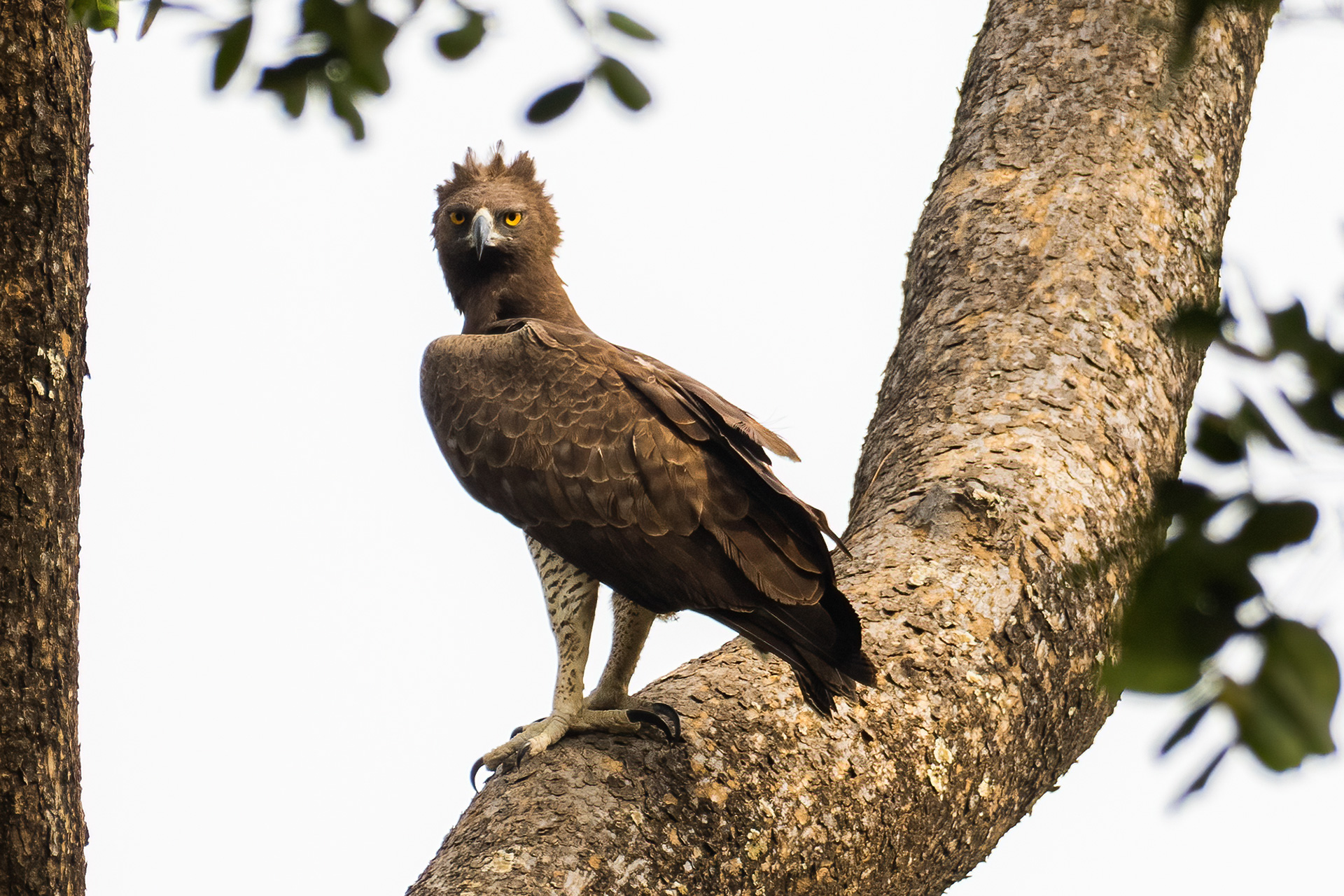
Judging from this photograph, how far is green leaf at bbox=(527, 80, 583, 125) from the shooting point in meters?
1.60

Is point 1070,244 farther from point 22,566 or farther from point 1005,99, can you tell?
point 22,566

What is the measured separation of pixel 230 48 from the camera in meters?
1.42

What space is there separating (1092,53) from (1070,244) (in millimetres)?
1008

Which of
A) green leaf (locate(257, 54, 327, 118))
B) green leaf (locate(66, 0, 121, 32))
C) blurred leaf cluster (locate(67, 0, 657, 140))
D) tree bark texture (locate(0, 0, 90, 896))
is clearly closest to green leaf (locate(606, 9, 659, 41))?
blurred leaf cluster (locate(67, 0, 657, 140))

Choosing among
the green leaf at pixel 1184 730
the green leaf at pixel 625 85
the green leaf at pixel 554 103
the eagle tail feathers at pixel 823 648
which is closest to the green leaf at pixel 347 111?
the green leaf at pixel 554 103

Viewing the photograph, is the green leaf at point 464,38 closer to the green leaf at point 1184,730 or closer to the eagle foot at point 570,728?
the green leaf at point 1184,730

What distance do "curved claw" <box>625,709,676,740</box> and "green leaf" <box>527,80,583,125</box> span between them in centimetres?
208

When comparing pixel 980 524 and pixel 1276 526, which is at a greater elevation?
pixel 980 524

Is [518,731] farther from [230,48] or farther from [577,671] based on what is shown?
[230,48]

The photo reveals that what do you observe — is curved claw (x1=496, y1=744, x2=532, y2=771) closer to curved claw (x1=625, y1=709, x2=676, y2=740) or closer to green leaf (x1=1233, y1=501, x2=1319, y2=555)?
curved claw (x1=625, y1=709, x2=676, y2=740)

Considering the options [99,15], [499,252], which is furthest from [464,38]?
[499,252]

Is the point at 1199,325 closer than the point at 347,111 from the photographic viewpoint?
Yes

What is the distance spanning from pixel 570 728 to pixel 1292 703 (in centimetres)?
303

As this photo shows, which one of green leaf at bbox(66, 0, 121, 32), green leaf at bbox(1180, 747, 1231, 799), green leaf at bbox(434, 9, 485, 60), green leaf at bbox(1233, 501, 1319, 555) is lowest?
green leaf at bbox(1180, 747, 1231, 799)
